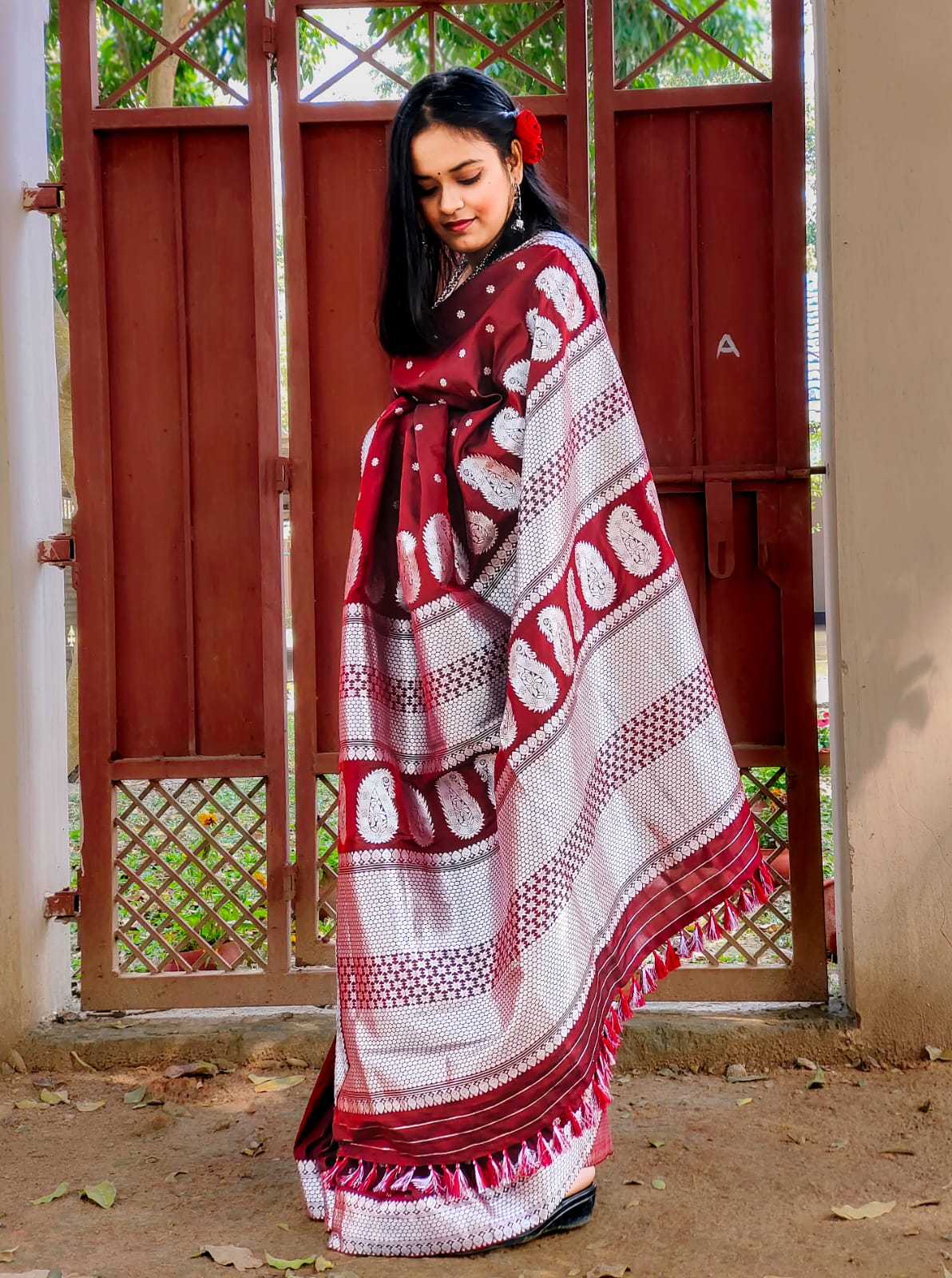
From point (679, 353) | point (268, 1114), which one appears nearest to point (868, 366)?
point (679, 353)

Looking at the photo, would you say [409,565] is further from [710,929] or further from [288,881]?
[288,881]

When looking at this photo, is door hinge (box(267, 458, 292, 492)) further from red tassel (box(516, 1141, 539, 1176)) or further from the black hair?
red tassel (box(516, 1141, 539, 1176))

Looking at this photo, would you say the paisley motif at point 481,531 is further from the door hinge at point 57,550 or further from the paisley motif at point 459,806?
the door hinge at point 57,550

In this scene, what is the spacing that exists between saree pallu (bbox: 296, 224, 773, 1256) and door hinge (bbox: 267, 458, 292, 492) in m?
0.87

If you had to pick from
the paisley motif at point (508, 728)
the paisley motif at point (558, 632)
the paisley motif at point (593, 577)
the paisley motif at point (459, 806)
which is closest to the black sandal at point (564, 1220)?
the paisley motif at point (459, 806)

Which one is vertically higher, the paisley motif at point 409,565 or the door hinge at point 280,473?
the door hinge at point 280,473

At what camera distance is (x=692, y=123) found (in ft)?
10.1

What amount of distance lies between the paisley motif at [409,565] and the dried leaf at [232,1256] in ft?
4.09

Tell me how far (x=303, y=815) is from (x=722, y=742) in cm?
135

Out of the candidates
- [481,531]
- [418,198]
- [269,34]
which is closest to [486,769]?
[481,531]

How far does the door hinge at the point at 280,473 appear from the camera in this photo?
313 centimetres

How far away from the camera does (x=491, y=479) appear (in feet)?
7.23

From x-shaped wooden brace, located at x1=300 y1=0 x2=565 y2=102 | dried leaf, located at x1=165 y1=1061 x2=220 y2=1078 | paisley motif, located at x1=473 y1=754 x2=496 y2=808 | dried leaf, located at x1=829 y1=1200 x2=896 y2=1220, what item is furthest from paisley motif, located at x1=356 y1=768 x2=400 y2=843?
x-shaped wooden brace, located at x1=300 y1=0 x2=565 y2=102

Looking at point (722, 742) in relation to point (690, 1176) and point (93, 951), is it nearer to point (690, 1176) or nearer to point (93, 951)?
point (690, 1176)
